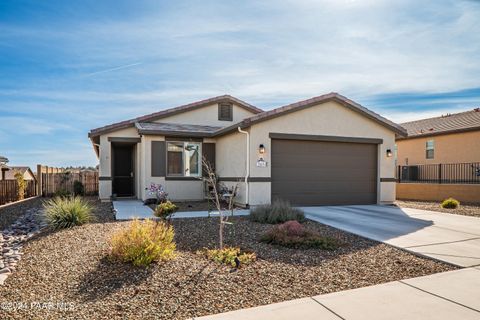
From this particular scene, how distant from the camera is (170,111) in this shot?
1536 cm

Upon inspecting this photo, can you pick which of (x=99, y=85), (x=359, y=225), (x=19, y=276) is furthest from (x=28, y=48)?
(x=359, y=225)

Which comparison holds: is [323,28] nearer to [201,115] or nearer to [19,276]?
[201,115]

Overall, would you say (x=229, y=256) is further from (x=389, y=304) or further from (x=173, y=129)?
(x=173, y=129)

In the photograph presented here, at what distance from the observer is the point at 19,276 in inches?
187

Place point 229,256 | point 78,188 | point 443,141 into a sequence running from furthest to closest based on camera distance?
point 443,141
point 78,188
point 229,256

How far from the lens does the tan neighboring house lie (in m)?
16.9

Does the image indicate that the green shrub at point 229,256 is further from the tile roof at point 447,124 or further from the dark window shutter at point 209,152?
the tile roof at point 447,124

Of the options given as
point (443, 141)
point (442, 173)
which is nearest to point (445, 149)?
point (443, 141)

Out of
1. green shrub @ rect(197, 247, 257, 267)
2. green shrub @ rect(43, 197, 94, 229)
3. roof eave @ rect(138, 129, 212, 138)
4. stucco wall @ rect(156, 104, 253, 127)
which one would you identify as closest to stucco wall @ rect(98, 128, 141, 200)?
stucco wall @ rect(156, 104, 253, 127)

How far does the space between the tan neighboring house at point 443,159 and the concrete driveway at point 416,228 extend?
6.64 metres

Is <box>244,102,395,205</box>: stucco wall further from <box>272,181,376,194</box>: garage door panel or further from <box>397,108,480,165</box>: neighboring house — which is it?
<box>397,108,480,165</box>: neighboring house

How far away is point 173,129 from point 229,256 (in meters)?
9.48

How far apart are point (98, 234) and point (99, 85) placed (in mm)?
9624

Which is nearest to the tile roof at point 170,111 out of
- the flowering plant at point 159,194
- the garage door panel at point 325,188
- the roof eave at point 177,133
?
the roof eave at point 177,133
